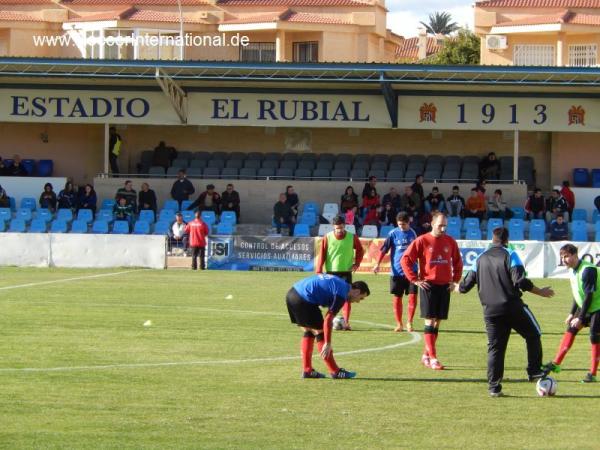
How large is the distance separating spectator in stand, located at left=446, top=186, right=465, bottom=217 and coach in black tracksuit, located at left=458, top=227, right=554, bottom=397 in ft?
82.8

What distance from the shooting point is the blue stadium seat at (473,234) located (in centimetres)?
3591

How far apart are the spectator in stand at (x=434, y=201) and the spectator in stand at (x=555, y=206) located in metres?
3.31

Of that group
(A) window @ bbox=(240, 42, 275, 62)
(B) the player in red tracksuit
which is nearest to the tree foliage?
(A) window @ bbox=(240, 42, 275, 62)

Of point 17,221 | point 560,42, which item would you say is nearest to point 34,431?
point 17,221

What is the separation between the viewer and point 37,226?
3819 centimetres

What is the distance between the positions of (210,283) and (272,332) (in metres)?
10.6

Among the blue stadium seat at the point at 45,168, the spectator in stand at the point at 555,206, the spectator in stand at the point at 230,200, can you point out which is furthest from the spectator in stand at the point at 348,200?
the blue stadium seat at the point at 45,168

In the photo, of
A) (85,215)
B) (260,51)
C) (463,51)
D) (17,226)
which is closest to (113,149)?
(85,215)

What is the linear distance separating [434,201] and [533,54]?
22.0 meters

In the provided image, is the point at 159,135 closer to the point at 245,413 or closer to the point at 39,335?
the point at 39,335

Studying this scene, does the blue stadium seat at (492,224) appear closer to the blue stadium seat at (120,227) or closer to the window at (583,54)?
the blue stadium seat at (120,227)

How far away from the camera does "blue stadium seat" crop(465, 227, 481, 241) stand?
118ft

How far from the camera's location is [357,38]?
196 feet

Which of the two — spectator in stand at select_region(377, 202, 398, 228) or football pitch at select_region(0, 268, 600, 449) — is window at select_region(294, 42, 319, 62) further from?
football pitch at select_region(0, 268, 600, 449)
